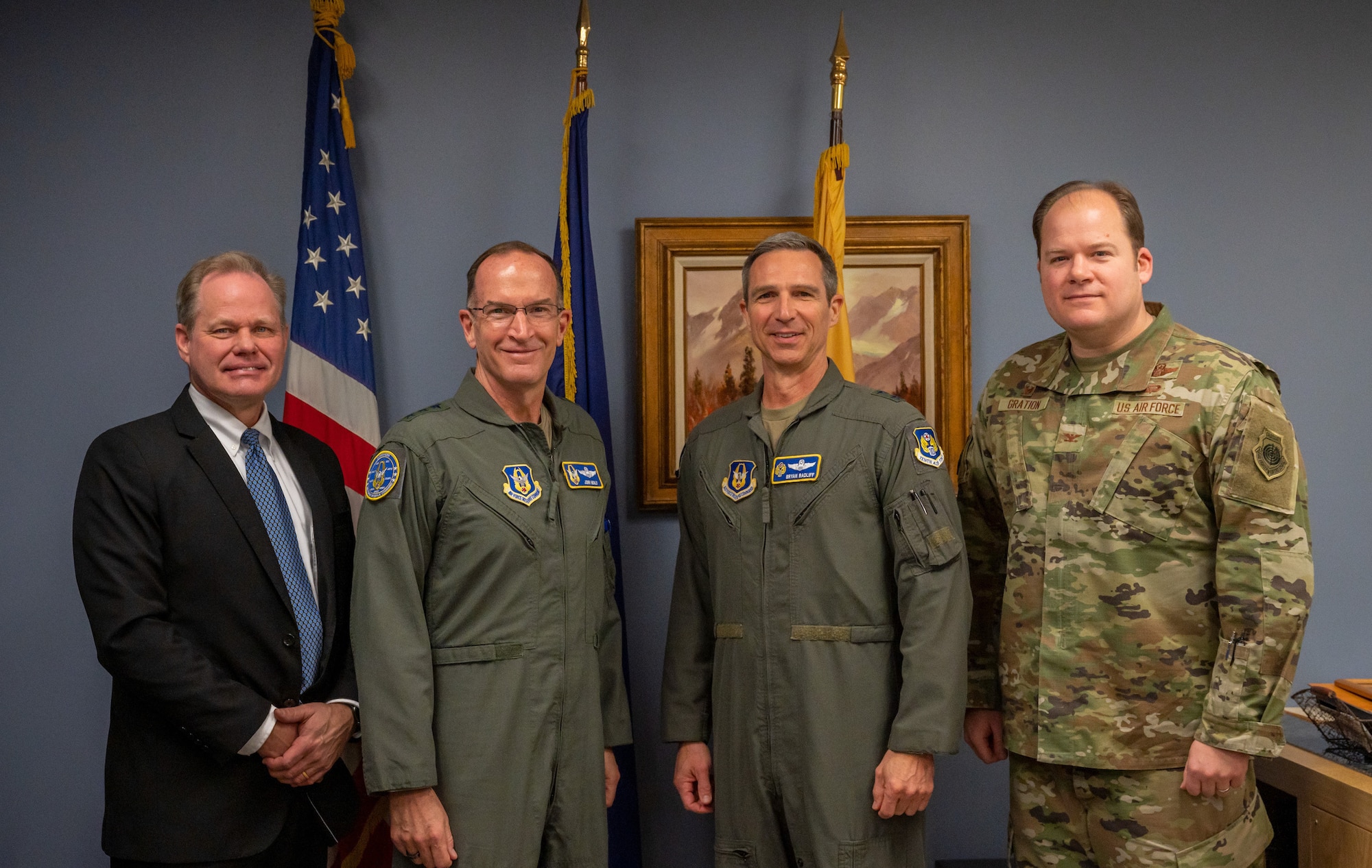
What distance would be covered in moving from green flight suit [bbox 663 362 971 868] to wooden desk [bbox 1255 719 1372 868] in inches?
36.2

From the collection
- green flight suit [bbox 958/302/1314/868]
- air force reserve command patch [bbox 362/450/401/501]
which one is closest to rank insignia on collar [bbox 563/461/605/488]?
air force reserve command patch [bbox 362/450/401/501]

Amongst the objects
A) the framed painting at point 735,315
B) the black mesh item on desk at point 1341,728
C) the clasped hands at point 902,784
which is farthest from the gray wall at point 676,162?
the clasped hands at point 902,784

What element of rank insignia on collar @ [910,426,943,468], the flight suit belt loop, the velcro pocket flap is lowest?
the velcro pocket flap

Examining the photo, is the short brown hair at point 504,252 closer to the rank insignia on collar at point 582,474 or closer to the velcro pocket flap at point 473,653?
the rank insignia on collar at point 582,474

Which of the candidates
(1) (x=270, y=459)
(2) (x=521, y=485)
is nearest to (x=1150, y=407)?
(2) (x=521, y=485)

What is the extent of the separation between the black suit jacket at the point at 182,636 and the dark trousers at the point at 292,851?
23mm

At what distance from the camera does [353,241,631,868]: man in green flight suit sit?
172 centimetres

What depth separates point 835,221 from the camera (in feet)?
8.18

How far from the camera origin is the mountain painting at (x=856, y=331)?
267cm

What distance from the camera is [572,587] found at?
1.87 m

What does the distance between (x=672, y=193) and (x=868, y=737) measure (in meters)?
1.67

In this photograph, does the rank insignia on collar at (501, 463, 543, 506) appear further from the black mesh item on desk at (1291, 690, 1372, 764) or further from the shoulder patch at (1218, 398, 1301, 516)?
the black mesh item on desk at (1291, 690, 1372, 764)

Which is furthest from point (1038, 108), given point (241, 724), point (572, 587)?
point (241, 724)

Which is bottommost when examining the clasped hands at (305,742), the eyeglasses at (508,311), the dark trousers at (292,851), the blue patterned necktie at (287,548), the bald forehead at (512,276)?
the dark trousers at (292,851)
